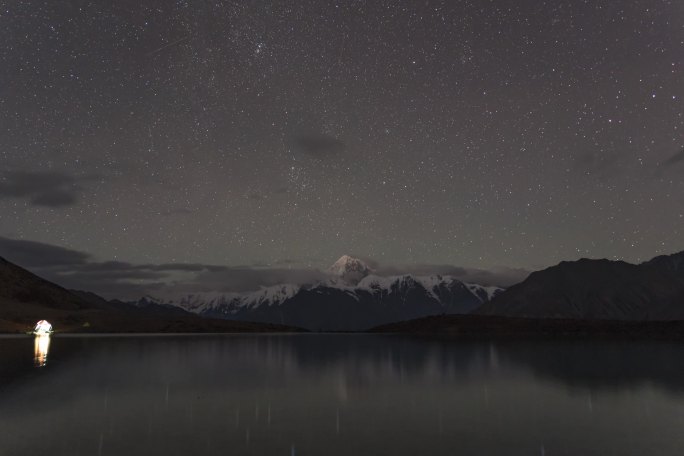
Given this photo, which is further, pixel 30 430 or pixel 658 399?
pixel 658 399

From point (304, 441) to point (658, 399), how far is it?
25691mm

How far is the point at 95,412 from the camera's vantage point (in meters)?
29.1

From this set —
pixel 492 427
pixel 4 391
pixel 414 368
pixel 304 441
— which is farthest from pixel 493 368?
pixel 4 391

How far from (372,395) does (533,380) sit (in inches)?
676

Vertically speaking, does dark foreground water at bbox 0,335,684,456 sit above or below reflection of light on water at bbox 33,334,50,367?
above

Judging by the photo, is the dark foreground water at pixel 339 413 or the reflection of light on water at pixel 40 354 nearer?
the dark foreground water at pixel 339 413

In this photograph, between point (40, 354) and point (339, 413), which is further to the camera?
→ point (40, 354)

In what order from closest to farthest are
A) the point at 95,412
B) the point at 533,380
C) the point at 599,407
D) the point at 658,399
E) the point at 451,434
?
the point at 451,434
the point at 95,412
the point at 599,407
the point at 658,399
the point at 533,380

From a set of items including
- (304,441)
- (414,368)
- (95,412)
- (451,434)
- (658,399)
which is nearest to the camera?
(304,441)

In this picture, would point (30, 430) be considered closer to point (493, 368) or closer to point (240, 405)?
point (240, 405)

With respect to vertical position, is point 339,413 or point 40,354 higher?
point 339,413

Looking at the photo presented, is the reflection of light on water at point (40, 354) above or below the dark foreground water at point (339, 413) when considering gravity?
below

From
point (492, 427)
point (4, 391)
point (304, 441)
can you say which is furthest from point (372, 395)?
point (4, 391)

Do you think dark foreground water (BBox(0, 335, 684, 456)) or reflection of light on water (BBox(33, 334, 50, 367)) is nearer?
dark foreground water (BBox(0, 335, 684, 456))
